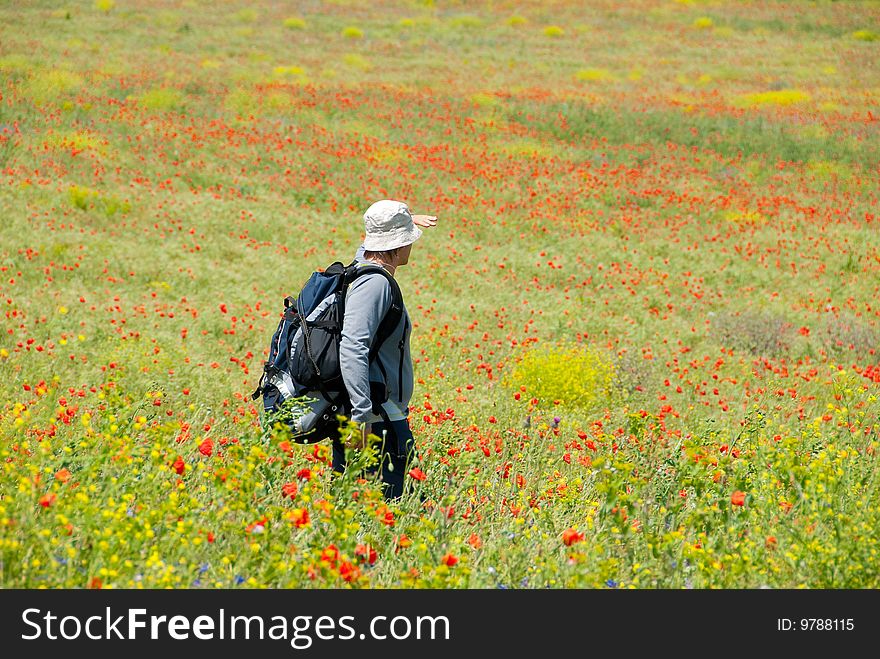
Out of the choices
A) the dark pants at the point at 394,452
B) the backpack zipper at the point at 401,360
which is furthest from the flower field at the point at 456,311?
the backpack zipper at the point at 401,360

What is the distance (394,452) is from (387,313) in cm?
70

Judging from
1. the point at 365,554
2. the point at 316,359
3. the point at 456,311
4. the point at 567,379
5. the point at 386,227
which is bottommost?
the point at 456,311

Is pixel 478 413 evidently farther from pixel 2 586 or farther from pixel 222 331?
pixel 2 586

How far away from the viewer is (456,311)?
33.3 ft

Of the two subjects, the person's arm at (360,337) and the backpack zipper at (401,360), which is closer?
the person's arm at (360,337)

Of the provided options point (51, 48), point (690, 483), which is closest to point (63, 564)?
point (690, 483)

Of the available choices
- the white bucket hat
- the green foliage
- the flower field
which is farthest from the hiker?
the green foliage

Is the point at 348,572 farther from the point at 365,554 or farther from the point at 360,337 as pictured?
the point at 360,337

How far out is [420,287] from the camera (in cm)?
1124

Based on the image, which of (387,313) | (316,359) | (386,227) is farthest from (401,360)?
(386,227)

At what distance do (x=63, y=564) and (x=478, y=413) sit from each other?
4.14 metres

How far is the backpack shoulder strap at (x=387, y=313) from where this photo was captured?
3.54 meters

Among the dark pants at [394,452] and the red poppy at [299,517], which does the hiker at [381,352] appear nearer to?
the dark pants at [394,452]
